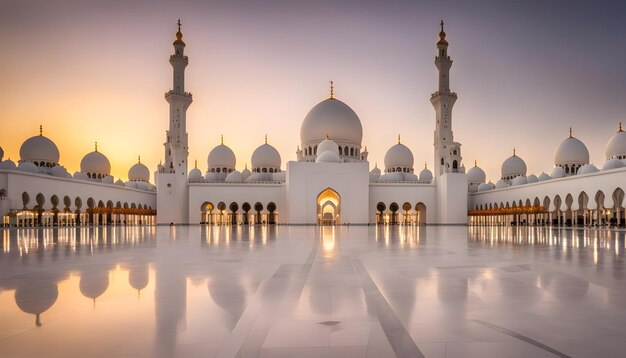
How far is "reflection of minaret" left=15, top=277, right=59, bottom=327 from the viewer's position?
9.41ft

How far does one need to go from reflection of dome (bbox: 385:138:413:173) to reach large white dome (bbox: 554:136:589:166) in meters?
11.0

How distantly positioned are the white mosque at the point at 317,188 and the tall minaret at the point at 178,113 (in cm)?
7

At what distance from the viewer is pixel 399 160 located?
3716 cm

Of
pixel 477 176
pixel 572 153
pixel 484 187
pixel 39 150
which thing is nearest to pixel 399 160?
pixel 484 187

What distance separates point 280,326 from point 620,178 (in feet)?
78.8

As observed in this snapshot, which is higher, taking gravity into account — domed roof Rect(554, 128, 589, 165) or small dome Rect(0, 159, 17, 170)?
domed roof Rect(554, 128, 589, 165)

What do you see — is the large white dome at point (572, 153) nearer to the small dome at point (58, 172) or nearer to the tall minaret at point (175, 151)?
the tall minaret at point (175, 151)

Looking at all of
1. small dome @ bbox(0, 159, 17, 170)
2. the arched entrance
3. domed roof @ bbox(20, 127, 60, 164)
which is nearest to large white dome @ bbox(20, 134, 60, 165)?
domed roof @ bbox(20, 127, 60, 164)

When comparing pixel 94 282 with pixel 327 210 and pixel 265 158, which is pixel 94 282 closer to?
pixel 265 158

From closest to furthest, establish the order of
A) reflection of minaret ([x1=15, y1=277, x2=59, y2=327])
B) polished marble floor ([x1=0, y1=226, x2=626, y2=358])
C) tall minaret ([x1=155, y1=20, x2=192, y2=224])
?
polished marble floor ([x1=0, y1=226, x2=626, y2=358]) < reflection of minaret ([x1=15, y1=277, x2=59, y2=327]) < tall minaret ([x1=155, y1=20, x2=192, y2=224])

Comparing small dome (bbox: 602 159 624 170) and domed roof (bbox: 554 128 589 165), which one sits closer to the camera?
small dome (bbox: 602 159 624 170)

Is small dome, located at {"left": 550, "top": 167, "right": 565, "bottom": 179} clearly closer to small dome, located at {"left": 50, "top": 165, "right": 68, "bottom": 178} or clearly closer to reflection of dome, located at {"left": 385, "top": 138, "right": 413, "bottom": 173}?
reflection of dome, located at {"left": 385, "top": 138, "right": 413, "bottom": 173}

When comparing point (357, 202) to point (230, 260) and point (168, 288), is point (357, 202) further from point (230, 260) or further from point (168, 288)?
point (168, 288)

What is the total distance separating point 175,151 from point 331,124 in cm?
1144
